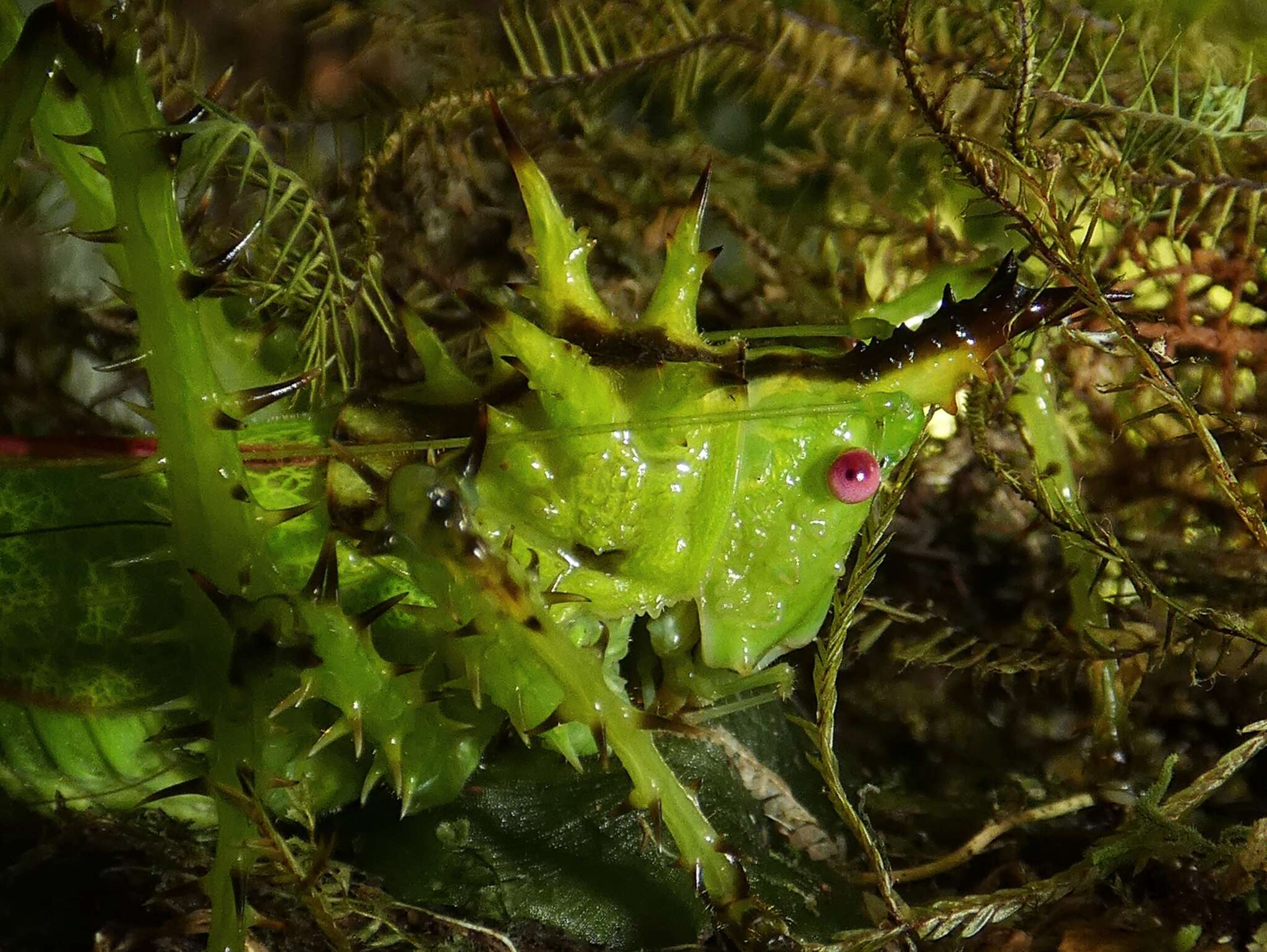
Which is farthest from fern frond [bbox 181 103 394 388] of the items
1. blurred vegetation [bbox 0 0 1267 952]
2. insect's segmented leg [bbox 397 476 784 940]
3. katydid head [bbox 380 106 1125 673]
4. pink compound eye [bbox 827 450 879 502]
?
pink compound eye [bbox 827 450 879 502]

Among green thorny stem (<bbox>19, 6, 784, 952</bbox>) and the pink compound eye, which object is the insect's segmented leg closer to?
green thorny stem (<bbox>19, 6, 784, 952</bbox>)

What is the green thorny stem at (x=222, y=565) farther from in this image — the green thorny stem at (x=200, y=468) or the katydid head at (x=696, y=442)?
the katydid head at (x=696, y=442)

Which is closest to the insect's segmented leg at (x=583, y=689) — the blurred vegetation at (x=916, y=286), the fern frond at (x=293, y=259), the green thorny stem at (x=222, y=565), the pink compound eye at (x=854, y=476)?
the green thorny stem at (x=222, y=565)

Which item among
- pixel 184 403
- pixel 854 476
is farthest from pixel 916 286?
pixel 184 403

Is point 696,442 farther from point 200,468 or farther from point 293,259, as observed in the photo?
point 293,259

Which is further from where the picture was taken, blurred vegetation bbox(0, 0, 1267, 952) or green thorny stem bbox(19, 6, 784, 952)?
blurred vegetation bbox(0, 0, 1267, 952)

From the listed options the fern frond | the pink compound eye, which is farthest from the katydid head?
the fern frond

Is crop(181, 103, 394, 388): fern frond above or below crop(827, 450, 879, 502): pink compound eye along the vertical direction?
above
